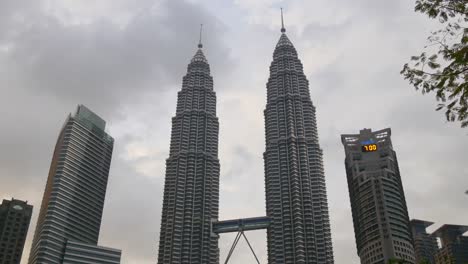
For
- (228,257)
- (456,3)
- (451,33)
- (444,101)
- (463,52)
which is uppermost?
(228,257)

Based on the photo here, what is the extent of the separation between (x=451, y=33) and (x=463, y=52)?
139 centimetres

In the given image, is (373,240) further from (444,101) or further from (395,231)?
(444,101)

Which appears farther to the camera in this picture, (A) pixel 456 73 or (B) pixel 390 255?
(B) pixel 390 255

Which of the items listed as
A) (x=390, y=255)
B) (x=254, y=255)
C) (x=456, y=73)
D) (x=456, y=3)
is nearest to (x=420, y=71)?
(x=456, y=73)

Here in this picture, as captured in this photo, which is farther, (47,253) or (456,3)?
(47,253)

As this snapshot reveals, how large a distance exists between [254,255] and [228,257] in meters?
9.52

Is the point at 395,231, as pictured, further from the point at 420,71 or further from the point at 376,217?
the point at 420,71

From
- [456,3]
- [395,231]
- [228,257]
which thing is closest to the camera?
[456,3]

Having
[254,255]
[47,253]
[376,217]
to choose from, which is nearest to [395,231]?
[376,217]

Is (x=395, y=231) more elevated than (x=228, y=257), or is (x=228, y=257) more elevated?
(x=395, y=231)

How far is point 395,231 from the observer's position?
633 feet

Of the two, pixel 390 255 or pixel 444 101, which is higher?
pixel 390 255

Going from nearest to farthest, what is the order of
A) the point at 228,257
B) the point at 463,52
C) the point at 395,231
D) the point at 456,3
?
the point at 463,52 < the point at 456,3 < the point at 228,257 < the point at 395,231

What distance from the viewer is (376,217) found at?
19862 cm
